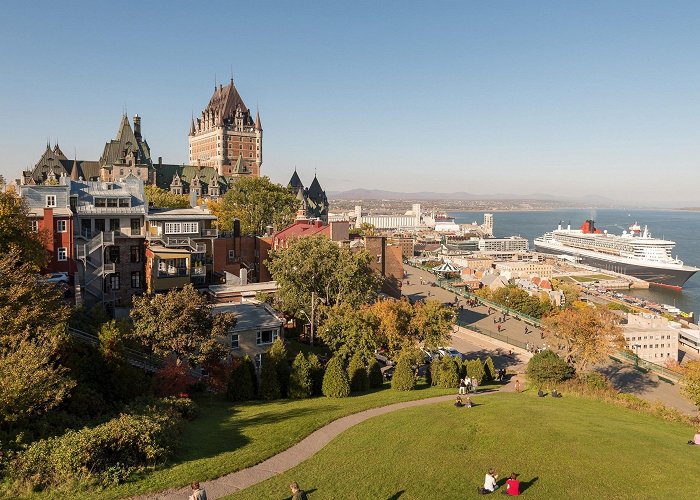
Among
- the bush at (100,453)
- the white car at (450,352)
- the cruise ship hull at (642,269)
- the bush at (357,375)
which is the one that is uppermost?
the bush at (100,453)

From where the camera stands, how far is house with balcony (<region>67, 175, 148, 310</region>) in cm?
3637

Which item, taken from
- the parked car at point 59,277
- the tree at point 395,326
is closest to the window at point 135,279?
the parked car at point 59,277

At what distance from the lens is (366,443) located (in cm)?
1959

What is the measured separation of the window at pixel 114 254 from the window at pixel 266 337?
42.8 ft

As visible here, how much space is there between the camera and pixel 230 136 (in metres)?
141

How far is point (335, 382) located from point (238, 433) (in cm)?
864

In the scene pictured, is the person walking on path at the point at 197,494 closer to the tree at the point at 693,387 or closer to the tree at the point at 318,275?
the tree at the point at 318,275

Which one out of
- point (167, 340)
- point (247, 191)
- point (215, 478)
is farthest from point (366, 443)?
point (247, 191)

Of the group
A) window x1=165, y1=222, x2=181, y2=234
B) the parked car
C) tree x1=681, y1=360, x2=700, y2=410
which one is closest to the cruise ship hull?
tree x1=681, y1=360, x2=700, y2=410

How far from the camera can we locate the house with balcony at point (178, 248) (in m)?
37.5

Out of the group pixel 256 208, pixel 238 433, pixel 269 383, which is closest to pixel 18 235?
pixel 269 383

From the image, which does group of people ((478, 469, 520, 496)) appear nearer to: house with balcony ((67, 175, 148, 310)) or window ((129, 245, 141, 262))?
house with balcony ((67, 175, 148, 310))

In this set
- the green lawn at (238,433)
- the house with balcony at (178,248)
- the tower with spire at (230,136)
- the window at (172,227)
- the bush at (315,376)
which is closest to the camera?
the green lawn at (238,433)

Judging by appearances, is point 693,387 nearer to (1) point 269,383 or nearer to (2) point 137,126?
(1) point 269,383
